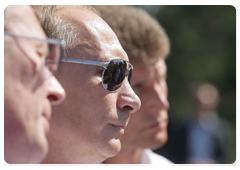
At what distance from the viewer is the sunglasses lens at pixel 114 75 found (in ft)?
6.06

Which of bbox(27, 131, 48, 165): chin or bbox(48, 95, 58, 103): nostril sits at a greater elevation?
bbox(48, 95, 58, 103): nostril

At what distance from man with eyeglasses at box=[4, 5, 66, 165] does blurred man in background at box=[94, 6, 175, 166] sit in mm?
1727

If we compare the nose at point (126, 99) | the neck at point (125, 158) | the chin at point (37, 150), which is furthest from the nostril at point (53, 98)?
the neck at point (125, 158)

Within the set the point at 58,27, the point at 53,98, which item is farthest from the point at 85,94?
the point at 58,27

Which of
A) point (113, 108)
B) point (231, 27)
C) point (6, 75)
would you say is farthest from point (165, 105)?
point (231, 27)

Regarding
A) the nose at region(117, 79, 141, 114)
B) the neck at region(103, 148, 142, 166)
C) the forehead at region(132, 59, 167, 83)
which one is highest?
the nose at region(117, 79, 141, 114)

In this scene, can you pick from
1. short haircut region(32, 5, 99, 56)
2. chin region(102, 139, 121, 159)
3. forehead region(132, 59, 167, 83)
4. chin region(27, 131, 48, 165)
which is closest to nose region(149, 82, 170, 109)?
forehead region(132, 59, 167, 83)

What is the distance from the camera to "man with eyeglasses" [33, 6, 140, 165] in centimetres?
179

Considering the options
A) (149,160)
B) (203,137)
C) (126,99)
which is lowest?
(203,137)

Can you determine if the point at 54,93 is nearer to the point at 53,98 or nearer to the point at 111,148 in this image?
the point at 53,98

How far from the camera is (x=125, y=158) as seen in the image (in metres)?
3.11

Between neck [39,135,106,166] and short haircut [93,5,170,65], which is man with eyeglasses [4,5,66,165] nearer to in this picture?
neck [39,135,106,166]

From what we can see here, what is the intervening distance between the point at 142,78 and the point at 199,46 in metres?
7.47

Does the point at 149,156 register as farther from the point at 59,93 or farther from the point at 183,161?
the point at 59,93
